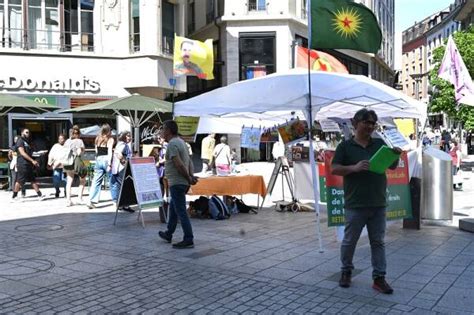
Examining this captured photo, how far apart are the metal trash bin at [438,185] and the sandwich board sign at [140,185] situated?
187 inches

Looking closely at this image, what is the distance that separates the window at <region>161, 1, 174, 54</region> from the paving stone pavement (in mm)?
15712

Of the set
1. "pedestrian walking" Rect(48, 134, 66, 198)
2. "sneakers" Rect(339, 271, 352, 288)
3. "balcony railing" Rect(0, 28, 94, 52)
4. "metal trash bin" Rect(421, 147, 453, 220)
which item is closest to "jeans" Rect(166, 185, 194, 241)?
"sneakers" Rect(339, 271, 352, 288)

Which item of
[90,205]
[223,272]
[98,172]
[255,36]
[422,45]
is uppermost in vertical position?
[422,45]

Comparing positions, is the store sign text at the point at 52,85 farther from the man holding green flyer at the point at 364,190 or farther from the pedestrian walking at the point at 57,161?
the man holding green flyer at the point at 364,190

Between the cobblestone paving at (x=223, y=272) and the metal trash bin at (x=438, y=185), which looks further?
the metal trash bin at (x=438, y=185)

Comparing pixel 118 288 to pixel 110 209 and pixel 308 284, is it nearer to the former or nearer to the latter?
pixel 308 284

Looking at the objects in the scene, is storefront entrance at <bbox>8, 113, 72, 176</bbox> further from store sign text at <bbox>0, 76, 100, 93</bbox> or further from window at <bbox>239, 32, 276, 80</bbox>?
window at <bbox>239, 32, 276, 80</bbox>

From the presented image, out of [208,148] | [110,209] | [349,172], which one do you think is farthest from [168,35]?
[349,172]

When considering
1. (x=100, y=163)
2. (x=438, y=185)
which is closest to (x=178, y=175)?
(x=438, y=185)

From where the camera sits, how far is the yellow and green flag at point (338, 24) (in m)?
6.96

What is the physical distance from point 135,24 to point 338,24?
57.6 feet

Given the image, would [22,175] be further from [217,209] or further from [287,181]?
[287,181]

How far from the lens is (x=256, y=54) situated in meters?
29.7

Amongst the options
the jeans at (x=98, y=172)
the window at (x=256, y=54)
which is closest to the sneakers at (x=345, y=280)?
the jeans at (x=98, y=172)
